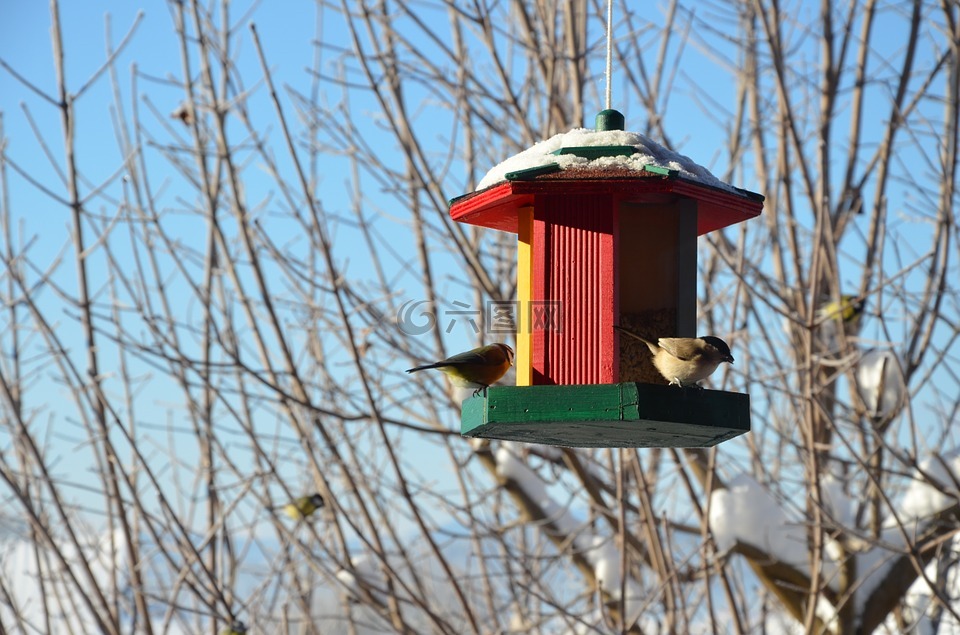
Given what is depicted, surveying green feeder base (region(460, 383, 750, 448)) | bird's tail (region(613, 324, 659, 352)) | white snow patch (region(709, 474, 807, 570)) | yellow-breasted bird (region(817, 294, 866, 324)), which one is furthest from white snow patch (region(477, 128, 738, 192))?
white snow patch (region(709, 474, 807, 570))

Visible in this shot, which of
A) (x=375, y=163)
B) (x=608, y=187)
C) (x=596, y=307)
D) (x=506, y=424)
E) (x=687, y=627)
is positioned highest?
(x=375, y=163)

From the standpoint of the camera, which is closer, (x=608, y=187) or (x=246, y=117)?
(x=608, y=187)

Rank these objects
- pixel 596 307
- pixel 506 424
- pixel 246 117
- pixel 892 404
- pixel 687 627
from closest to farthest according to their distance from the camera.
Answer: pixel 506 424
pixel 596 307
pixel 687 627
pixel 246 117
pixel 892 404

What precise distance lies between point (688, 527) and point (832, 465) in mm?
1066

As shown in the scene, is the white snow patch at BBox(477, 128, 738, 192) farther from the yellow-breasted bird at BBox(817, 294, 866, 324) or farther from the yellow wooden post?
the yellow-breasted bird at BBox(817, 294, 866, 324)

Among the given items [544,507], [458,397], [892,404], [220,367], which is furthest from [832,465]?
[220,367]

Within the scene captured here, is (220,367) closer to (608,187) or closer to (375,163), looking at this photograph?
(375,163)

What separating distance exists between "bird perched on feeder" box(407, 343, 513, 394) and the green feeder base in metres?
0.26

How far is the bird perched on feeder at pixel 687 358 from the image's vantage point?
288cm

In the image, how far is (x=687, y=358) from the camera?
2895 millimetres

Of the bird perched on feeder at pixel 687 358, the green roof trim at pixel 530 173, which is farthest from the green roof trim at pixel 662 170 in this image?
the bird perched on feeder at pixel 687 358

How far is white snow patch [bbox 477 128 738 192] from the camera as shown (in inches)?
118

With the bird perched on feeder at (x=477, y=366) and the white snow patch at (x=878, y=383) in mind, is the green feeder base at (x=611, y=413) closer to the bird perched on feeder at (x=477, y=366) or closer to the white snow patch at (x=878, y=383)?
the bird perched on feeder at (x=477, y=366)

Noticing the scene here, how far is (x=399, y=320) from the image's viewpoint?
18.1 feet
